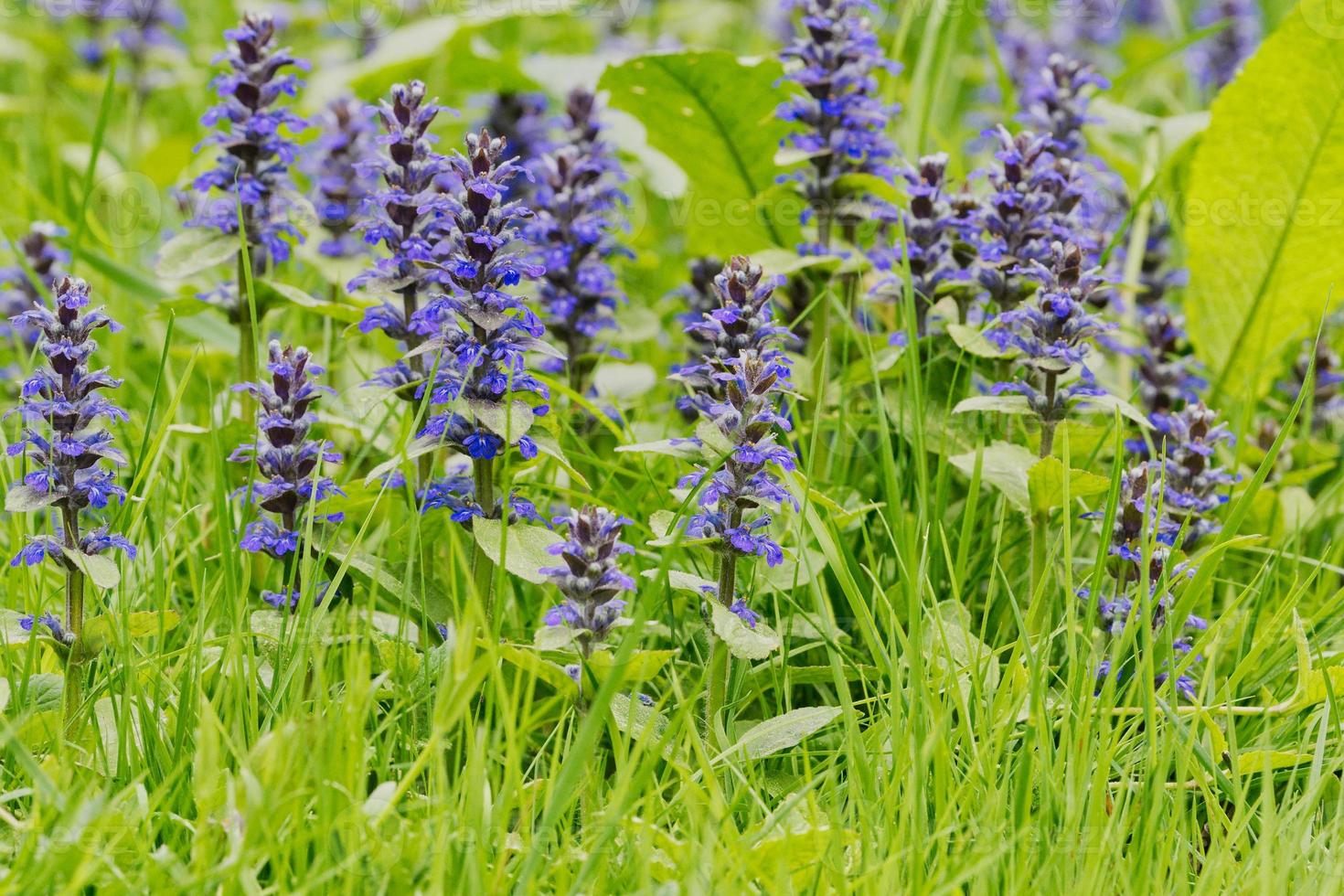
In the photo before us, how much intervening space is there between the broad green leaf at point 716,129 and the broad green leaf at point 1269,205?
1.41m

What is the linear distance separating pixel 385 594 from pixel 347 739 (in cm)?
92

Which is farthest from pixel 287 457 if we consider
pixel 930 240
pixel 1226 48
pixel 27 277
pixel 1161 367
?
pixel 1226 48

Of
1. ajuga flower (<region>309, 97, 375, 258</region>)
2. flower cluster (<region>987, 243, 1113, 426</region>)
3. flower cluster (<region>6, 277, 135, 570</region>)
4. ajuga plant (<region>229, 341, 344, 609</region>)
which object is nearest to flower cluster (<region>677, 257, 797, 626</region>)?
flower cluster (<region>987, 243, 1113, 426</region>)

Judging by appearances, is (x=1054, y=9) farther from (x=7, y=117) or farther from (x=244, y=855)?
(x=244, y=855)

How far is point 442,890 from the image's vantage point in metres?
2.20

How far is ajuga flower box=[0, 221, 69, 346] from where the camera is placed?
4340mm

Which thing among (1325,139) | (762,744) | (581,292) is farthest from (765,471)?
(1325,139)

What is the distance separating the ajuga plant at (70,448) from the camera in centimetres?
272

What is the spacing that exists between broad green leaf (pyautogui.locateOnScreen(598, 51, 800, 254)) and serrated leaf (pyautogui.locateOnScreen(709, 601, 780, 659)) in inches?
75.1

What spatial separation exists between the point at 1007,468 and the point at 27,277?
3.13 meters

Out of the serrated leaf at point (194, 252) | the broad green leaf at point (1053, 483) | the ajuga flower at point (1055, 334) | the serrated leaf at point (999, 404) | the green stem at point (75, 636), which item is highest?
the serrated leaf at point (194, 252)

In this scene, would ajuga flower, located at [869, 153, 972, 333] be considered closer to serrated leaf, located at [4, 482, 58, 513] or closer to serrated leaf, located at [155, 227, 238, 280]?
serrated leaf, located at [155, 227, 238, 280]

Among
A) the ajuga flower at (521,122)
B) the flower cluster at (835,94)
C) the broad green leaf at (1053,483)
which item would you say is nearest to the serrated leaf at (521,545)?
the broad green leaf at (1053,483)

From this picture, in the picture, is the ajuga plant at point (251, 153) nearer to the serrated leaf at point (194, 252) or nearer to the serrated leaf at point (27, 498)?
the serrated leaf at point (194, 252)
